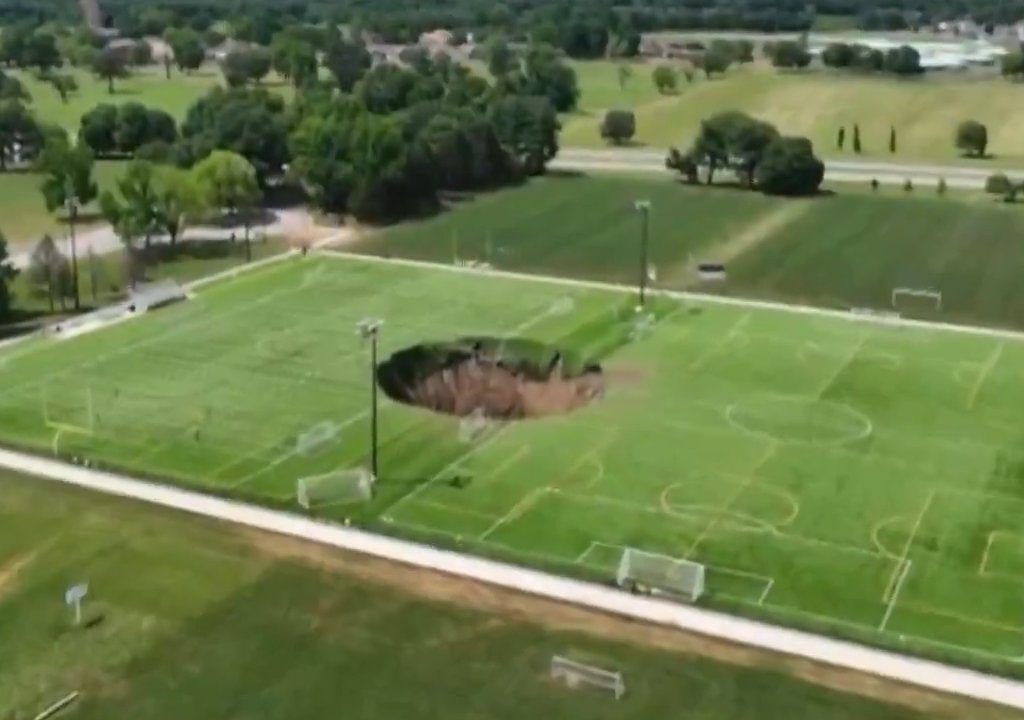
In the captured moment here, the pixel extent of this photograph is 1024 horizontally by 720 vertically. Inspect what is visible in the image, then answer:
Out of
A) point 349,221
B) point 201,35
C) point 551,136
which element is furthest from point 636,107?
point 201,35

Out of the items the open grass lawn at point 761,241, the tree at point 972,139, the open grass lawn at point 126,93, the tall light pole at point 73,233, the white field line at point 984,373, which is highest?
the open grass lawn at point 126,93

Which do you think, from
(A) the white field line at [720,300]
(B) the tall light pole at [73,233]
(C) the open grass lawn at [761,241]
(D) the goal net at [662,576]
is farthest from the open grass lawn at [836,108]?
(D) the goal net at [662,576]

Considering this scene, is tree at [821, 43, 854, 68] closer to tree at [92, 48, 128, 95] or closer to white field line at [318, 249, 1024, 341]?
tree at [92, 48, 128, 95]

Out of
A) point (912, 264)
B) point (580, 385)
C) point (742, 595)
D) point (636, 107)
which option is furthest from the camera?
point (636, 107)

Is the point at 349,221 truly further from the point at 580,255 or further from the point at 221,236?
the point at 580,255

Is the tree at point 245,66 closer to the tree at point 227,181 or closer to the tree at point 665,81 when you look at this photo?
the tree at point 665,81

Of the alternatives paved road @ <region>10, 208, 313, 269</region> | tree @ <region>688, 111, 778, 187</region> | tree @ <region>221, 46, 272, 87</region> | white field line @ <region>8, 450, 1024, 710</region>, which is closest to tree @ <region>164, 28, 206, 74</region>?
tree @ <region>221, 46, 272, 87</region>

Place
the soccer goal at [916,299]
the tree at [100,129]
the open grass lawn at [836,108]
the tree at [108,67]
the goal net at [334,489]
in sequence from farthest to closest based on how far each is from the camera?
1. the tree at [108,67]
2. the open grass lawn at [836,108]
3. the tree at [100,129]
4. the soccer goal at [916,299]
5. the goal net at [334,489]
